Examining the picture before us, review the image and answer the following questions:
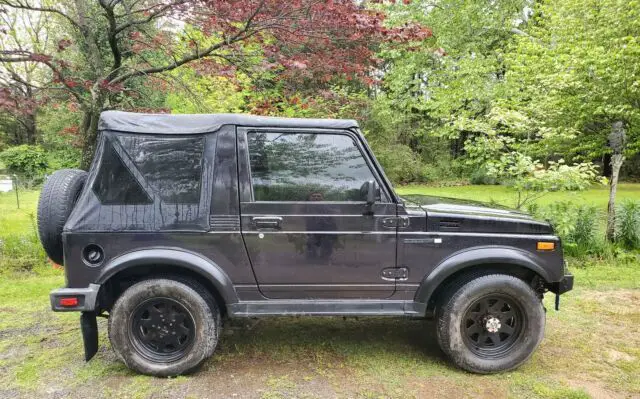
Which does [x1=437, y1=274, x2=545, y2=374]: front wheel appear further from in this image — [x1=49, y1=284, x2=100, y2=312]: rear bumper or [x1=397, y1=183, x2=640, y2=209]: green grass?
[x1=397, y1=183, x2=640, y2=209]: green grass

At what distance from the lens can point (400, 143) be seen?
72.2ft

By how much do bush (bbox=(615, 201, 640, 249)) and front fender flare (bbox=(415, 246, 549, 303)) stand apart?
473 centimetres

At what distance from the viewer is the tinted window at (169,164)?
3.25 meters

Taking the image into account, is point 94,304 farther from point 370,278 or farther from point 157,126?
point 370,278

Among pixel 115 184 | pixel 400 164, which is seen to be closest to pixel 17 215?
pixel 115 184

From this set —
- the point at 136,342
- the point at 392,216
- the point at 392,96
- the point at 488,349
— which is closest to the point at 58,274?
the point at 136,342

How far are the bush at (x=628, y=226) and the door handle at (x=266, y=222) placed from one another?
636 cm

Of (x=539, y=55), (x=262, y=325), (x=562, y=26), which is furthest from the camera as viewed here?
(x=539, y=55)

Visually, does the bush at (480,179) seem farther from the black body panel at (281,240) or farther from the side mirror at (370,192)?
the side mirror at (370,192)

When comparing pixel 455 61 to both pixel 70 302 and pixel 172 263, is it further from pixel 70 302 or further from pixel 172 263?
pixel 70 302

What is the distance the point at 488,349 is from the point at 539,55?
10890 mm

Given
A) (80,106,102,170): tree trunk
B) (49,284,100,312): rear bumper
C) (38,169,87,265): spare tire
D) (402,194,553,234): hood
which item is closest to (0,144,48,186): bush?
(80,106,102,170): tree trunk

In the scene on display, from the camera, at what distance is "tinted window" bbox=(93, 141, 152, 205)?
3195mm

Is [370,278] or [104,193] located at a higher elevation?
[104,193]
